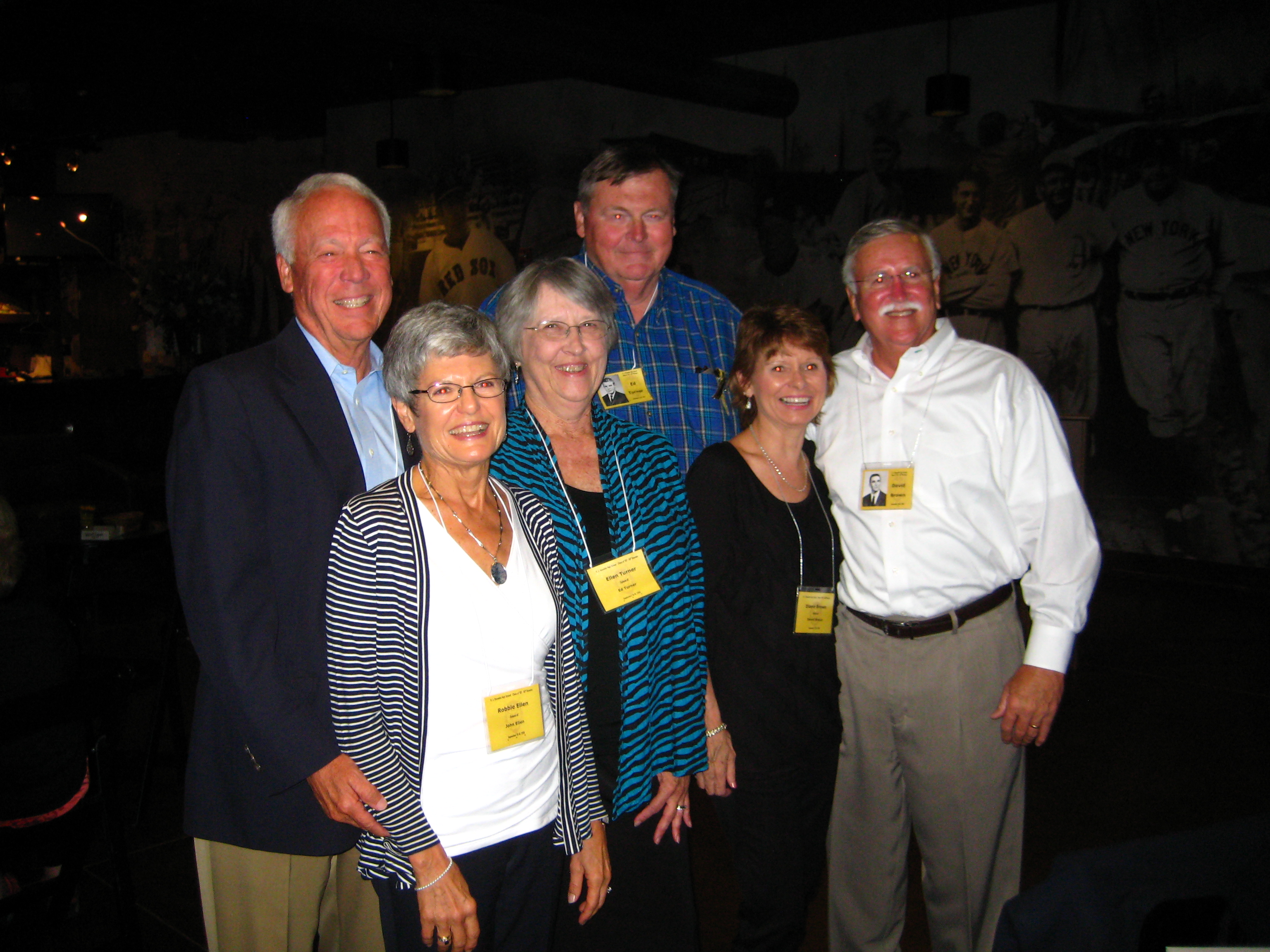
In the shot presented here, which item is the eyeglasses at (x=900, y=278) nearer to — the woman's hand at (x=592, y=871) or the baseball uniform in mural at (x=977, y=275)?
the woman's hand at (x=592, y=871)

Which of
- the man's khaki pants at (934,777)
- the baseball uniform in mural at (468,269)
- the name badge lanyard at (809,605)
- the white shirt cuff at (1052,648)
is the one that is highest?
the baseball uniform in mural at (468,269)

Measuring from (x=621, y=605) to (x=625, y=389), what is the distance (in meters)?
0.77

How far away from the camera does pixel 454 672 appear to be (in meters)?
1.48

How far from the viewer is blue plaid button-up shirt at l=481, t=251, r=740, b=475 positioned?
8.22 ft

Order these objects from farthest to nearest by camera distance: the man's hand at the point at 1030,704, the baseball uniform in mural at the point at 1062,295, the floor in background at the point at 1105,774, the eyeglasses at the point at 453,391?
the baseball uniform in mural at the point at 1062,295
the floor in background at the point at 1105,774
the man's hand at the point at 1030,704
the eyeglasses at the point at 453,391

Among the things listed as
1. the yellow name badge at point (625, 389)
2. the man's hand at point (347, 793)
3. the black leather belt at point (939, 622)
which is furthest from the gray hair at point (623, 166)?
the man's hand at point (347, 793)

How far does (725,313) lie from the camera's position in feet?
8.89

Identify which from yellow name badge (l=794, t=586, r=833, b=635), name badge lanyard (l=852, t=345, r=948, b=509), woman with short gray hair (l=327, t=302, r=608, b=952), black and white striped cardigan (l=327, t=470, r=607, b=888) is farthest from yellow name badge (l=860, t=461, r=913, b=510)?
black and white striped cardigan (l=327, t=470, r=607, b=888)

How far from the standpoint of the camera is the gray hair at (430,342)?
1.58 m

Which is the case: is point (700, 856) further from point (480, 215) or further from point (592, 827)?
point (480, 215)

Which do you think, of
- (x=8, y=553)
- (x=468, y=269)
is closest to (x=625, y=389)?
(x=8, y=553)

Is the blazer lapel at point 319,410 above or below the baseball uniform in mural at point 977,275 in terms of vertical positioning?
below

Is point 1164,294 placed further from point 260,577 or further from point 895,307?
point 260,577

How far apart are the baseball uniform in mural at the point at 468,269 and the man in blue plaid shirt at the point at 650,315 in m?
7.99
